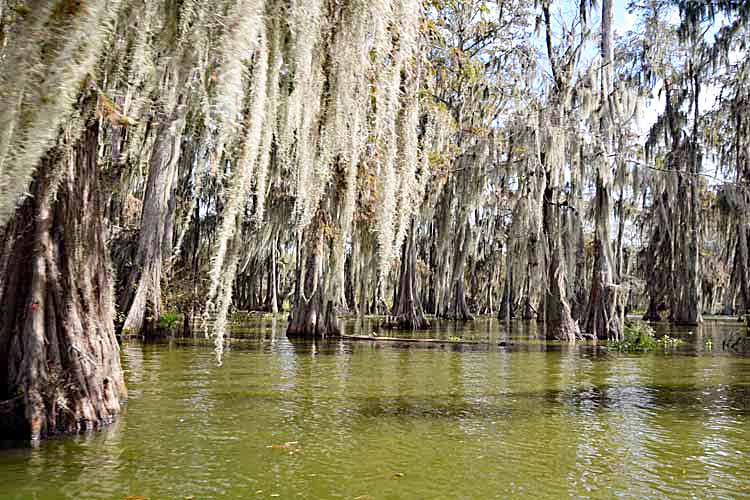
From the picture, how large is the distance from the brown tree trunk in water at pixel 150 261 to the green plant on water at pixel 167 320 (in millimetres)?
233

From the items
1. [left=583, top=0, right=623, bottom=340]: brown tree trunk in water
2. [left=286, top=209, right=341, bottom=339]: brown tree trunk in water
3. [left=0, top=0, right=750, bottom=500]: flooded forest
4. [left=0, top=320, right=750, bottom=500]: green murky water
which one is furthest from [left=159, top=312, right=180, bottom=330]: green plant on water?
[left=583, top=0, right=623, bottom=340]: brown tree trunk in water

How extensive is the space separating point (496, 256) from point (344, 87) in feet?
107

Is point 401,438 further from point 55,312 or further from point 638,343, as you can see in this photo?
point 638,343

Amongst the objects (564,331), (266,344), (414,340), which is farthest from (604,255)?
(266,344)

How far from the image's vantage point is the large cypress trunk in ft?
13.9

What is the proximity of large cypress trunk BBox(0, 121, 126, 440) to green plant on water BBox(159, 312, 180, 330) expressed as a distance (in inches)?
369

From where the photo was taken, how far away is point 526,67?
52.9 feet

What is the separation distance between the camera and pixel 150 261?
13.5 meters

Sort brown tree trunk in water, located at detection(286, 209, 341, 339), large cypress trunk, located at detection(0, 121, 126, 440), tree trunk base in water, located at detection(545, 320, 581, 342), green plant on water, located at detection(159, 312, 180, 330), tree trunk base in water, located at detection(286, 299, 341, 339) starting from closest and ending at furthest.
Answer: large cypress trunk, located at detection(0, 121, 126, 440) < green plant on water, located at detection(159, 312, 180, 330) < brown tree trunk in water, located at detection(286, 209, 341, 339) < tree trunk base in water, located at detection(286, 299, 341, 339) < tree trunk base in water, located at detection(545, 320, 581, 342)

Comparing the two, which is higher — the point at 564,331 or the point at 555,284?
the point at 555,284

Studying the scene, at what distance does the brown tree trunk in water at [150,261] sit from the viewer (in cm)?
1339

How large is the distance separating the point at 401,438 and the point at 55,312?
2.63 m

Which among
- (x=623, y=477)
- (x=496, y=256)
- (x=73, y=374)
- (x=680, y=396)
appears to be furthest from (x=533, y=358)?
(x=496, y=256)

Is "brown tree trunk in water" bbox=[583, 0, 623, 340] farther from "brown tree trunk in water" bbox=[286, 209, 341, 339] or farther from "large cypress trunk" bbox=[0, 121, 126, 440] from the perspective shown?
"large cypress trunk" bbox=[0, 121, 126, 440]
